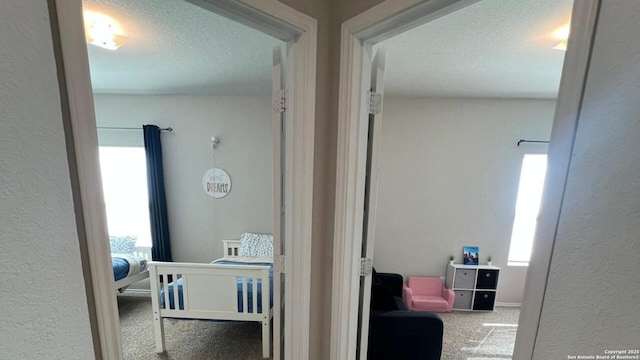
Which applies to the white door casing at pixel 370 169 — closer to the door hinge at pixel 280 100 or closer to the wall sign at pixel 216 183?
the door hinge at pixel 280 100

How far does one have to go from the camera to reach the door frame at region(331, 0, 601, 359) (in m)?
0.52

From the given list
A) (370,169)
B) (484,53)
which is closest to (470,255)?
(484,53)

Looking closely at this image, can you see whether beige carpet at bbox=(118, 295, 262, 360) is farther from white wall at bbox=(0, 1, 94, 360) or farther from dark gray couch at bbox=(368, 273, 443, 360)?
white wall at bbox=(0, 1, 94, 360)

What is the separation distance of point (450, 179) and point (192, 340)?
348 cm

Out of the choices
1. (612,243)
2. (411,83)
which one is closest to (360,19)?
(612,243)

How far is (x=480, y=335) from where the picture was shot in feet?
8.57

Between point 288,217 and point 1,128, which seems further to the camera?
point 288,217

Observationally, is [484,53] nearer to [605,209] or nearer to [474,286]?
[605,209]

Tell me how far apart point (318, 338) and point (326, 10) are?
1676 mm

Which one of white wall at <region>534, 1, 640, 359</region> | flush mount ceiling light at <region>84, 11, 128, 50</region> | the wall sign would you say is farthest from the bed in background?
white wall at <region>534, 1, 640, 359</region>

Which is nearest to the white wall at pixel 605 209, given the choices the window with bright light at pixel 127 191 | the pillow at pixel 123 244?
the window with bright light at pixel 127 191

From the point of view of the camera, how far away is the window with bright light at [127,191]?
341 cm

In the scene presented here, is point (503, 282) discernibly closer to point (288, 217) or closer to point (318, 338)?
point (318, 338)

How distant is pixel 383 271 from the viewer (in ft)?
10.7
